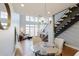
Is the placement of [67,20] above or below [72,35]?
above

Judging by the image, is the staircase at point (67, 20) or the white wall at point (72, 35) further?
Result: the white wall at point (72, 35)

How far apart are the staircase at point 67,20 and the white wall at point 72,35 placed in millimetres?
134

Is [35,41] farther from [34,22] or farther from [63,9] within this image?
[63,9]

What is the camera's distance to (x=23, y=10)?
197 inches

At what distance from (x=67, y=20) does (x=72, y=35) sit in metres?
0.58

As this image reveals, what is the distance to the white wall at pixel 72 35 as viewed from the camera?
177 inches

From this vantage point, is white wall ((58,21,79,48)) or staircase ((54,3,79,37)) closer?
staircase ((54,3,79,37))

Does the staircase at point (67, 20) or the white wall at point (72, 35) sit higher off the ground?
the staircase at point (67, 20)

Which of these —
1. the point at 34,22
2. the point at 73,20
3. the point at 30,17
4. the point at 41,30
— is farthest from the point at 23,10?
the point at 73,20

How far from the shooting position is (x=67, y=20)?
4797 millimetres

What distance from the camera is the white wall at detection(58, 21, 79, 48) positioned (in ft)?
14.7

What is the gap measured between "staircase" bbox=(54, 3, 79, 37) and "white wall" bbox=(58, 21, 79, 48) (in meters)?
0.13

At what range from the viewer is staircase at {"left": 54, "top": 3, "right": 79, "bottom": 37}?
4.34 metres

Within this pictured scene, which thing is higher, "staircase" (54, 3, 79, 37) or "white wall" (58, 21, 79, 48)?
"staircase" (54, 3, 79, 37)
